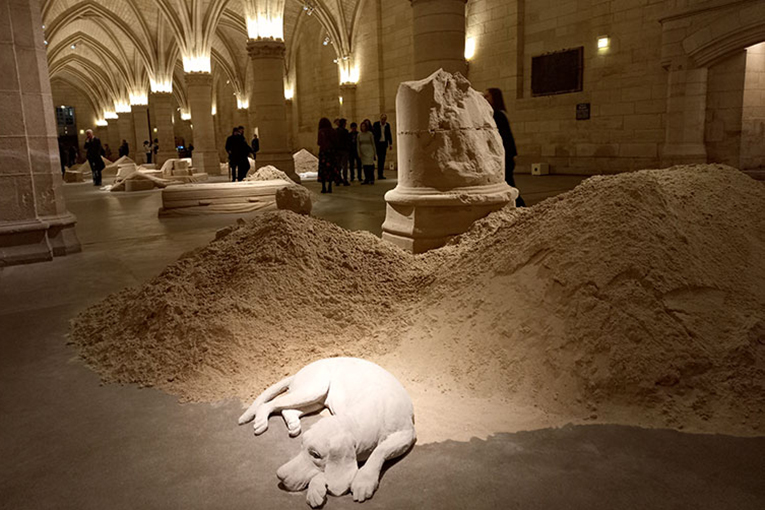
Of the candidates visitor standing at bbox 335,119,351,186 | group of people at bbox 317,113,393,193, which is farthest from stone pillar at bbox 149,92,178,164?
visitor standing at bbox 335,119,351,186

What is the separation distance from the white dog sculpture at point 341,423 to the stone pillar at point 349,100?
65.3ft

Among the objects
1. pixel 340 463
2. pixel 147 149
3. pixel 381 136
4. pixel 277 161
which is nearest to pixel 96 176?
pixel 277 161

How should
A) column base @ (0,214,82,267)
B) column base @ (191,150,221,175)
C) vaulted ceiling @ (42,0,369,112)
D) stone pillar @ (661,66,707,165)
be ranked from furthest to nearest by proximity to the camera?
column base @ (191,150,221,175), vaulted ceiling @ (42,0,369,112), stone pillar @ (661,66,707,165), column base @ (0,214,82,267)

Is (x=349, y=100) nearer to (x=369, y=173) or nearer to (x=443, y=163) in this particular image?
(x=369, y=173)

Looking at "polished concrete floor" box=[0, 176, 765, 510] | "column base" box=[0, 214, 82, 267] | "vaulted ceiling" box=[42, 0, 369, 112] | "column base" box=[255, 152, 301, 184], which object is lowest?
"polished concrete floor" box=[0, 176, 765, 510]

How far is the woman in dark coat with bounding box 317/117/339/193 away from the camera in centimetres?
1225

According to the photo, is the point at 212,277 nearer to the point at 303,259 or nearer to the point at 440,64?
the point at 303,259

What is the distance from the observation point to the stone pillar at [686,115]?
10250 millimetres

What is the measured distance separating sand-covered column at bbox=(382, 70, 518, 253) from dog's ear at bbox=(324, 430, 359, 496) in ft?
11.2

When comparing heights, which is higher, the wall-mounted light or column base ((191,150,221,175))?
the wall-mounted light

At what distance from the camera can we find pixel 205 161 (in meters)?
20.4

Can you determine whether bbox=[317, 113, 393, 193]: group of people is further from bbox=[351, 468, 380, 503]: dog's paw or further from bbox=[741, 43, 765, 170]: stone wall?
bbox=[351, 468, 380, 503]: dog's paw

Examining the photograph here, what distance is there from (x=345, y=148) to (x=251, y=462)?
11.4 meters

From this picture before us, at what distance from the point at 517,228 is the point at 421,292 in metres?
0.86
